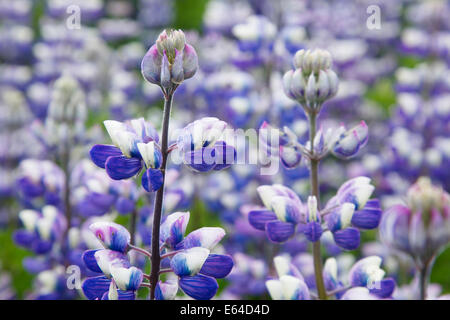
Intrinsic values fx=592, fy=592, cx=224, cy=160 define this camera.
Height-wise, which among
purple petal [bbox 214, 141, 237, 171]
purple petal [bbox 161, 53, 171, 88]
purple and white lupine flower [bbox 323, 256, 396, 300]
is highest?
purple petal [bbox 161, 53, 171, 88]

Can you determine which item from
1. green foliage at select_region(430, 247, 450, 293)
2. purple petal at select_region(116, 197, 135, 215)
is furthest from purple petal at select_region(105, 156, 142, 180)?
green foliage at select_region(430, 247, 450, 293)

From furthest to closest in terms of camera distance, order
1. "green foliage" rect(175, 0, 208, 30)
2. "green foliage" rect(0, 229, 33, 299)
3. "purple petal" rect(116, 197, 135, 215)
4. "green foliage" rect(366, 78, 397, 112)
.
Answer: "green foliage" rect(175, 0, 208, 30) → "green foliage" rect(366, 78, 397, 112) → "green foliage" rect(0, 229, 33, 299) → "purple petal" rect(116, 197, 135, 215)

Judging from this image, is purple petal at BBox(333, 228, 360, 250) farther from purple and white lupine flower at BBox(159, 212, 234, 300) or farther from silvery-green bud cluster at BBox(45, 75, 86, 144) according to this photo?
silvery-green bud cluster at BBox(45, 75, 86, 144)

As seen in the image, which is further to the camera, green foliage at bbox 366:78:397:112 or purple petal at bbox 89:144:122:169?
green foliage at bbox 366:78:397:112

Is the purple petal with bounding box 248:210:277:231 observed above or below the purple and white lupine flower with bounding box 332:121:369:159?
below

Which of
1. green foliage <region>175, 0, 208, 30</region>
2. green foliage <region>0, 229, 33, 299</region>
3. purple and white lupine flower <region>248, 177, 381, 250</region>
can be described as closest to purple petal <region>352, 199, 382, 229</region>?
purple and white lupine flower <region>248, 177, 381, 250</region>

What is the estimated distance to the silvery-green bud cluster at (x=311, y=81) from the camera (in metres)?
1.02

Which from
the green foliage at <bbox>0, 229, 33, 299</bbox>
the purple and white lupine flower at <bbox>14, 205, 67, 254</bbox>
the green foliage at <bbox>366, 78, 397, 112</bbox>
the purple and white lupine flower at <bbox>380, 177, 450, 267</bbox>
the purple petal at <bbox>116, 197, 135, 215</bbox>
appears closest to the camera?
the purple and white lupine flower at <bbox>380, 177, 450, 267</bbox>

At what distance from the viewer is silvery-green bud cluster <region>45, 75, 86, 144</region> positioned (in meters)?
1.52

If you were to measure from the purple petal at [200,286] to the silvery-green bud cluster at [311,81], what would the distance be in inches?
14.3

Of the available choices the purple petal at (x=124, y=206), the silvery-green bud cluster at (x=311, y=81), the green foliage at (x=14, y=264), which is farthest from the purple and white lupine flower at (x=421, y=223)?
the green foliage at (x=14, y=264)

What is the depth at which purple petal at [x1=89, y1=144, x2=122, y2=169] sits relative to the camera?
35.2 inches

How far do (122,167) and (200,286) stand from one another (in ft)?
0.70
